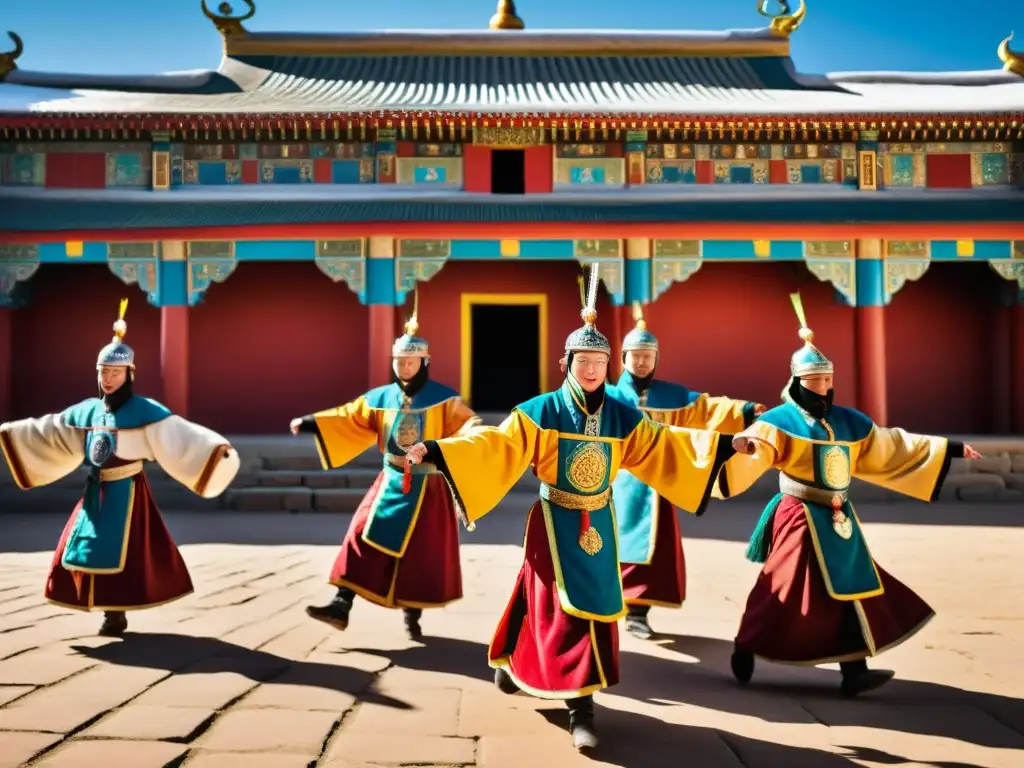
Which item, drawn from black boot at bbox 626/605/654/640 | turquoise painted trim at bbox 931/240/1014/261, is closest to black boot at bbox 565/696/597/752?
black boot at bbox 626/605/654/640

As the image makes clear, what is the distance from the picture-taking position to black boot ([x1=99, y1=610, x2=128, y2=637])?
4586 mm

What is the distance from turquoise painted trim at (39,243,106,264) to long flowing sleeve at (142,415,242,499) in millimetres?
8010

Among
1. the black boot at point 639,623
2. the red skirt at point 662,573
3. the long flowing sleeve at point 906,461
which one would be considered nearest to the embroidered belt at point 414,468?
the red skirt at point 662,573

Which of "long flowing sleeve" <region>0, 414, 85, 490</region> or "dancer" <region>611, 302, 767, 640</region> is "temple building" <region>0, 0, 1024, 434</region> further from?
"long flowing sleeve" <region>0, 414, 85, 490</region>

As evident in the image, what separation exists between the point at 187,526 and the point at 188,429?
4480 millimetres

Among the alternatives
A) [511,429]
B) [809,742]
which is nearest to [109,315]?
[511,429]

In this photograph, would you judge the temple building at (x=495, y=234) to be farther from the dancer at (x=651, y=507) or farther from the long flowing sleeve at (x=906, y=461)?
the long flowing sleeve at (x=906, y=461)

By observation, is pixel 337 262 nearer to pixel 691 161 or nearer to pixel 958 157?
pixel 691 161

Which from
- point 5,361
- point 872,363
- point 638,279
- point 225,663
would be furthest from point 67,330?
point 872,363

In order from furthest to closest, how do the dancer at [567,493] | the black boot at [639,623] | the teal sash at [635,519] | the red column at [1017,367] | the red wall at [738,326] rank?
the red wall at [738,326]
the red column at [1017,367]
the teal sash at [635,519]
the black boot at [639,623]
the dancer at [567,493]

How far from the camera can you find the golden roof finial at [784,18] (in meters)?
15.1

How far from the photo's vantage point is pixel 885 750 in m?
3.03

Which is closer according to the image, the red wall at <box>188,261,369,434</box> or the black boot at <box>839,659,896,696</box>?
the black boot at <box>839,659,896,696</box>

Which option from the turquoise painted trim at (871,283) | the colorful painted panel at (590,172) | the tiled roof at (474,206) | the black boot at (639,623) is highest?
the colorful painted panel at (590,172)
